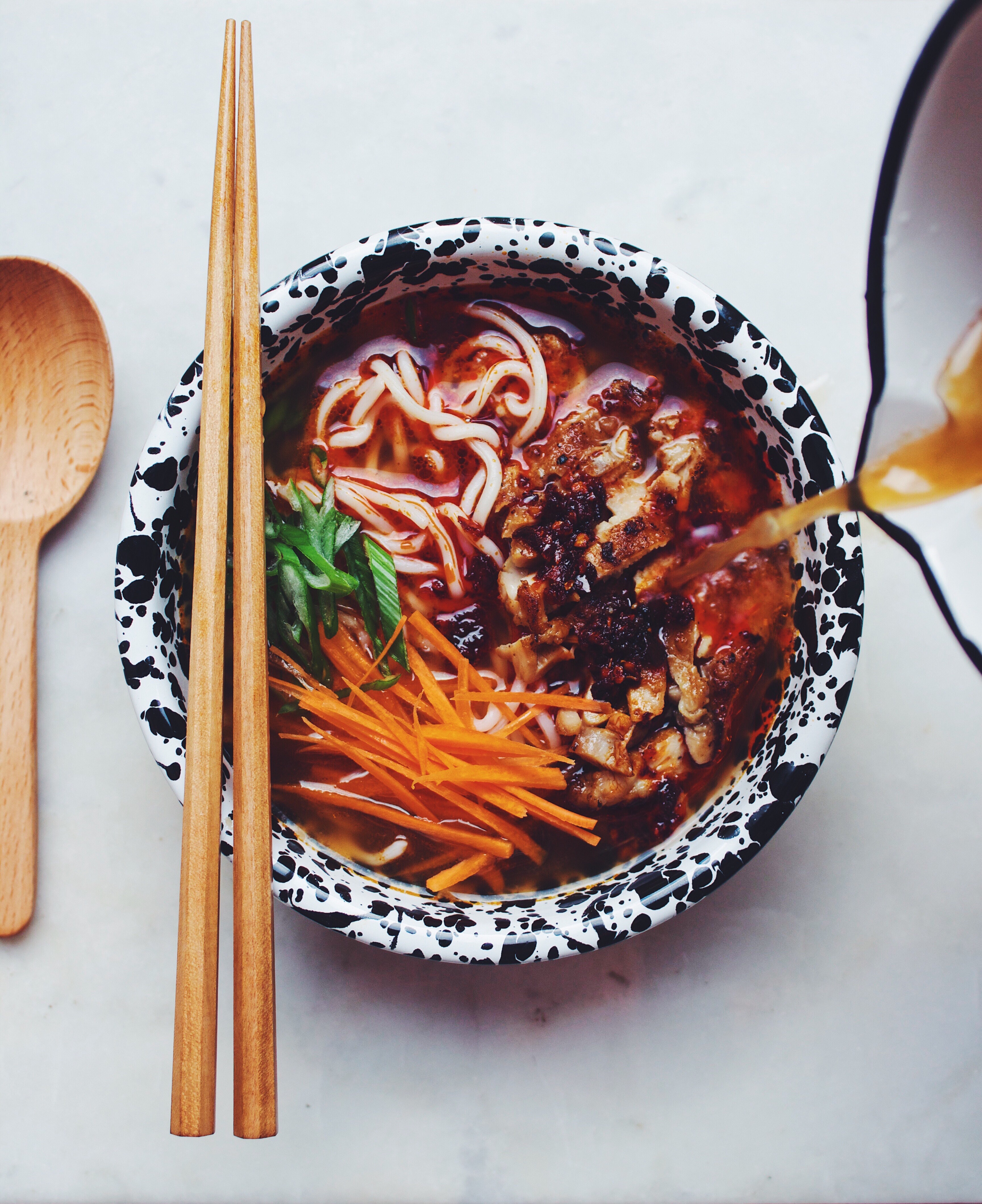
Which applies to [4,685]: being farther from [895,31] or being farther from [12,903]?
[895,31]

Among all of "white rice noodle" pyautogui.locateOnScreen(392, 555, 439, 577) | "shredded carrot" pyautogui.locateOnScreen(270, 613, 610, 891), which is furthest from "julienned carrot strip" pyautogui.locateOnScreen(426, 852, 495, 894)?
"white rice noodle" pyautogui.locateOnScreen(392, 555, 439, 577)

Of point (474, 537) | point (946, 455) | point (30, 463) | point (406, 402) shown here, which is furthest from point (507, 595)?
point (30, 463)

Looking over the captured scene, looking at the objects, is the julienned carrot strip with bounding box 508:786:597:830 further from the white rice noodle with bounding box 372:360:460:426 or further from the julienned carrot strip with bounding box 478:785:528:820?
the white rice noodle with bounding box 372:360:460:426

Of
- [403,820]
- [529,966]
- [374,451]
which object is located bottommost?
[529,966]

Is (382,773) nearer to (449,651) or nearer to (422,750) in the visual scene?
(422,750)

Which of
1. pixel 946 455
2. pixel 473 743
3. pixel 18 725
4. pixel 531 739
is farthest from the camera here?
pixel 18 725

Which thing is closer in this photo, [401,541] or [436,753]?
[436,753]
